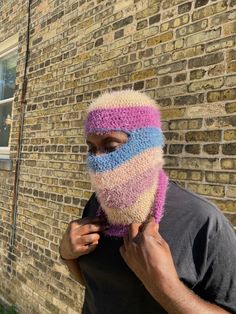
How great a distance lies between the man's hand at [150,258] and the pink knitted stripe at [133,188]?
0.12 meters

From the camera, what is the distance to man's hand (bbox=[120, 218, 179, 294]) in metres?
1.44

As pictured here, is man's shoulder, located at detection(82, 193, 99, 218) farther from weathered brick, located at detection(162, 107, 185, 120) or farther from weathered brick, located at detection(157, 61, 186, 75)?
weathered brick, located at detection(157, 61, 186, 75)

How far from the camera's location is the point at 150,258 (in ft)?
4.82

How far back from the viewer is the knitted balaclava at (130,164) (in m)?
1.65

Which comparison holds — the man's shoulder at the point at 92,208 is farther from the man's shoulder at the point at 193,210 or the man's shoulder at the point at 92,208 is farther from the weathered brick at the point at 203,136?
the weathered brick at the point at 203,136

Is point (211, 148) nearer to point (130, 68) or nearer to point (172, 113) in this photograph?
point (172, 113)

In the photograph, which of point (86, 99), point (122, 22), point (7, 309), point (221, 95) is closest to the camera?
point (221, 95)

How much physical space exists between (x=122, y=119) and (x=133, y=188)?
0.26 m

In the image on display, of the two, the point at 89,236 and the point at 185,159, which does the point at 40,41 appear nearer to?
the point at 185,159

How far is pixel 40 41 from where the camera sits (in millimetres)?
5316

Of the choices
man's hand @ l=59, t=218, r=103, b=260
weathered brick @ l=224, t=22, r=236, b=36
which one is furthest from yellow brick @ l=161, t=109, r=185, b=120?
man's hand @ l=59, t=218, r=103, b=260

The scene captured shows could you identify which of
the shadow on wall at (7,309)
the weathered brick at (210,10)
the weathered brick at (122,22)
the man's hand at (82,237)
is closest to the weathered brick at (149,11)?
→ the weathered brick at (122,22)

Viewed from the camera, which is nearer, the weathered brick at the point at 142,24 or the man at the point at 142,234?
the man at the point at 142,234

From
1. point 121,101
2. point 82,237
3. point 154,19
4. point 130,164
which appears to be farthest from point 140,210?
point 154,19
